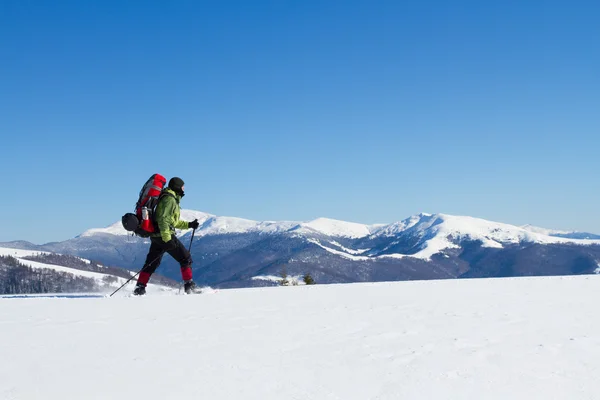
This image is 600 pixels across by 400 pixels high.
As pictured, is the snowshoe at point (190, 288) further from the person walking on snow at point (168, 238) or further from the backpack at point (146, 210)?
the backpack at point (146, 210)

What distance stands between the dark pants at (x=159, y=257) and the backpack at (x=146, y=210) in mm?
363

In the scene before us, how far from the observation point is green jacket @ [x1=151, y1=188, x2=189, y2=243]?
10.8m

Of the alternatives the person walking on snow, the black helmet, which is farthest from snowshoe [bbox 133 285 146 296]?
the black helmet

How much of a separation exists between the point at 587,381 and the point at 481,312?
3299 millimetres

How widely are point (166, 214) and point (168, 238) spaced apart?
0.56 metres

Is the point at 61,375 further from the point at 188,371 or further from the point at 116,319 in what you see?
the point at 116,319

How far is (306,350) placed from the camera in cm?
522

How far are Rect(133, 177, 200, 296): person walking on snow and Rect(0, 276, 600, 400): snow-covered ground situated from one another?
7.26 ft

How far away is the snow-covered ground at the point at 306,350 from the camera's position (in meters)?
4.05

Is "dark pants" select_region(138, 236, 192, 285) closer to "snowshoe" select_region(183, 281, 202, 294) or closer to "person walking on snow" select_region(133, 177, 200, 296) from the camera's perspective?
"person walking on snow" select_region(133, 177, 200, 296)

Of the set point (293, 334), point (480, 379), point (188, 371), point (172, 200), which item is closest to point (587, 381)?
point (480, 379)

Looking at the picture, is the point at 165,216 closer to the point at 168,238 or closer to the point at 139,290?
the point at 168,238

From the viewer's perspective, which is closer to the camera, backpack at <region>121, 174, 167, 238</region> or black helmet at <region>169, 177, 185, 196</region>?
backpack at <region>121, 174, 167, 238</region>

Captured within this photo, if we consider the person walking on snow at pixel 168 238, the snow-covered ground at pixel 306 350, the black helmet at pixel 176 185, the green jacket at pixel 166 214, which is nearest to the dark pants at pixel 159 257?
the person walking on snow at pixel 168 238
